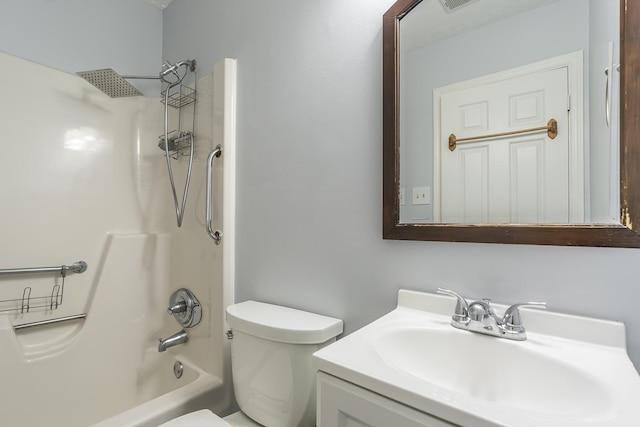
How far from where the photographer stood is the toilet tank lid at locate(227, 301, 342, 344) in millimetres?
976

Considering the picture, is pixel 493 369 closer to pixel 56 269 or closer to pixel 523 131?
pixel 523 131

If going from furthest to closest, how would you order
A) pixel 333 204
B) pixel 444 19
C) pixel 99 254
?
pixel 99 254, pixel 333 204, pixel 444 19

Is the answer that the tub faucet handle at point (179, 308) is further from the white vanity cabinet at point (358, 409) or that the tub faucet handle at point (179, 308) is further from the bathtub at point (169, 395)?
the white vanity cabinet at point (358, 409)

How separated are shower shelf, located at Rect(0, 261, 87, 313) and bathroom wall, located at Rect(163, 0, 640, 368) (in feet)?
2.98

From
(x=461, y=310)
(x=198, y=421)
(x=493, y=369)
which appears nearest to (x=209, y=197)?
(x=198, y=421)

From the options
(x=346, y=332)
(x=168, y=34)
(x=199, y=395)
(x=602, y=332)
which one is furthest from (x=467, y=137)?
(x=168, y=34)

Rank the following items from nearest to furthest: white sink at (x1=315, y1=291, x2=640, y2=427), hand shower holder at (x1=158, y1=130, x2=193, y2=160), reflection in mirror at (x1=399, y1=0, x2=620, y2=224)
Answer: white sink at (x1=315, y1=291, x2=640, y2=427), reflection in mirror at (x1=399, y1=0, x2=620, y2=224), hand shower holder at (x1=158, y1=130, x2=193, y2=160)

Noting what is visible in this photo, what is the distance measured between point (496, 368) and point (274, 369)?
648 mm

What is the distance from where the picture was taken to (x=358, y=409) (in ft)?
1.90

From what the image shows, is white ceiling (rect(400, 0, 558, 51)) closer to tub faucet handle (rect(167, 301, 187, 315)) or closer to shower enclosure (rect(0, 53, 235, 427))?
shower enclosure (rect(0, 53, 235, 427))

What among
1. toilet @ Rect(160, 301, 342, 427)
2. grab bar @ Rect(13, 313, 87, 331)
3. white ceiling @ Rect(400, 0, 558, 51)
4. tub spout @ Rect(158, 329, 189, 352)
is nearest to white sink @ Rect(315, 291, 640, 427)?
toilet @ Rect(160, 301, 342, 427)

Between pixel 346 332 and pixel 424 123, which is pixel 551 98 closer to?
pixel 424 123

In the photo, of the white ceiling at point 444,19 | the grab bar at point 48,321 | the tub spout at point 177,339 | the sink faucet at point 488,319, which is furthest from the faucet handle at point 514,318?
the grab bar at point 48,321

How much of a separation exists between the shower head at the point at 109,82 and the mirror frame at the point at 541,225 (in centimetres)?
129
